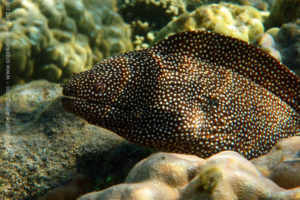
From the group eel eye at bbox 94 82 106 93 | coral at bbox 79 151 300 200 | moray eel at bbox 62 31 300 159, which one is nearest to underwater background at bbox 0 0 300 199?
coral at bbox 79 151 300 200

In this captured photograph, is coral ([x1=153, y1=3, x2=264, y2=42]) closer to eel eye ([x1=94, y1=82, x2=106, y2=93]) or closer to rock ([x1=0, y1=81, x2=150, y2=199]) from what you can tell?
eel eye ([x1=94, y1=82, x2=106, y2=93])

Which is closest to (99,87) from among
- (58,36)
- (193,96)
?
(193,96)

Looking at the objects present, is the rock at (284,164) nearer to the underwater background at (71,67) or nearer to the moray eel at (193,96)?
the underwater background at (71,67)

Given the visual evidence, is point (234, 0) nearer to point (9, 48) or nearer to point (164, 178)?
point (9, 48)

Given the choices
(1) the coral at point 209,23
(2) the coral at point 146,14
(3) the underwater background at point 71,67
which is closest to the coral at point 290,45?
(3) the underwater background at point 71,67

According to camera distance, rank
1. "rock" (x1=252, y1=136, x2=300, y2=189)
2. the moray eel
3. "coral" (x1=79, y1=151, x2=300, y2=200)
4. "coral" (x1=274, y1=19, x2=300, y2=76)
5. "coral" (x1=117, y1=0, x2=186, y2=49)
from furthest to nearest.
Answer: "coral" (x1=117, y1=0, x2=186, y2=49) < "coral" (x1=274, y1=19, x2=300, y2=76) < the moray eel < "rock" (x1=252, y1=136, x2=300, y2=189) < "coral" (x1=79, y1=151, x2=300, y2=200)

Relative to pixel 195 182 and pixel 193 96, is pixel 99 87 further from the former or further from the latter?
pixel 195 182

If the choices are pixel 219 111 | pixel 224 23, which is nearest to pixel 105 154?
pixel 219 111
